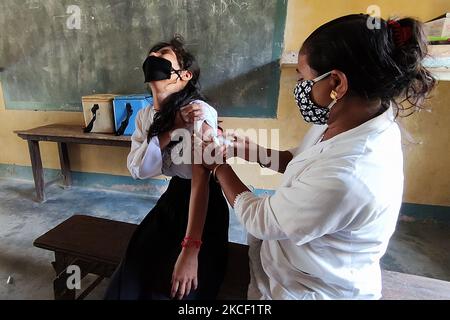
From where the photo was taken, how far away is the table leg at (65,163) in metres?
3.20

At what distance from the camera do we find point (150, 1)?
262 cm

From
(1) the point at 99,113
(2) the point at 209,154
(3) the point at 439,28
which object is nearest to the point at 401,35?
(2) the point at 209,154

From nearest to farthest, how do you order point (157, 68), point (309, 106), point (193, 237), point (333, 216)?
point (333, 216), point (309, 106), point (193, 237), point (157, 68)

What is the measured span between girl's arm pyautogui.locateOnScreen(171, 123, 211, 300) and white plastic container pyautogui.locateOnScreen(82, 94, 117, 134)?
1.73 metres

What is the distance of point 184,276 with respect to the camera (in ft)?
3.14

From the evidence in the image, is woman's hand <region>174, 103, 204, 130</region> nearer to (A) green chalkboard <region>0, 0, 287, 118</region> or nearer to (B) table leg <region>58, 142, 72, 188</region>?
(A) green chalkboard <region>0, 0, 287, 118</region>

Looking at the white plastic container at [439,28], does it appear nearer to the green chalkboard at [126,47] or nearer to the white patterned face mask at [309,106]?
the green chalkboard at [126,47]

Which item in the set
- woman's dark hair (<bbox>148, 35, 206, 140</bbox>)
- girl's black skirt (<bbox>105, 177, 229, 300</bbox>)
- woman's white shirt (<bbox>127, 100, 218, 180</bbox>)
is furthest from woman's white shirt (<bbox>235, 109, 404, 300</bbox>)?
woman's dark hair (<bbox>148, 35, 206, 140</bbox>)

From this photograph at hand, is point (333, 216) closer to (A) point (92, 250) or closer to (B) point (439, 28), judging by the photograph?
(A) point (92, 250)

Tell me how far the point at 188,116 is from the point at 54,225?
6.23 ft

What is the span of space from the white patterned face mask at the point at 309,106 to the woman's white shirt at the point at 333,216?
132 millimetres

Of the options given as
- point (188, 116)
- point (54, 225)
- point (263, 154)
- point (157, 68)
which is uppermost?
point (157, 68)

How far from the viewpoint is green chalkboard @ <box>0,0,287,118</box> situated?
8.21 feet
